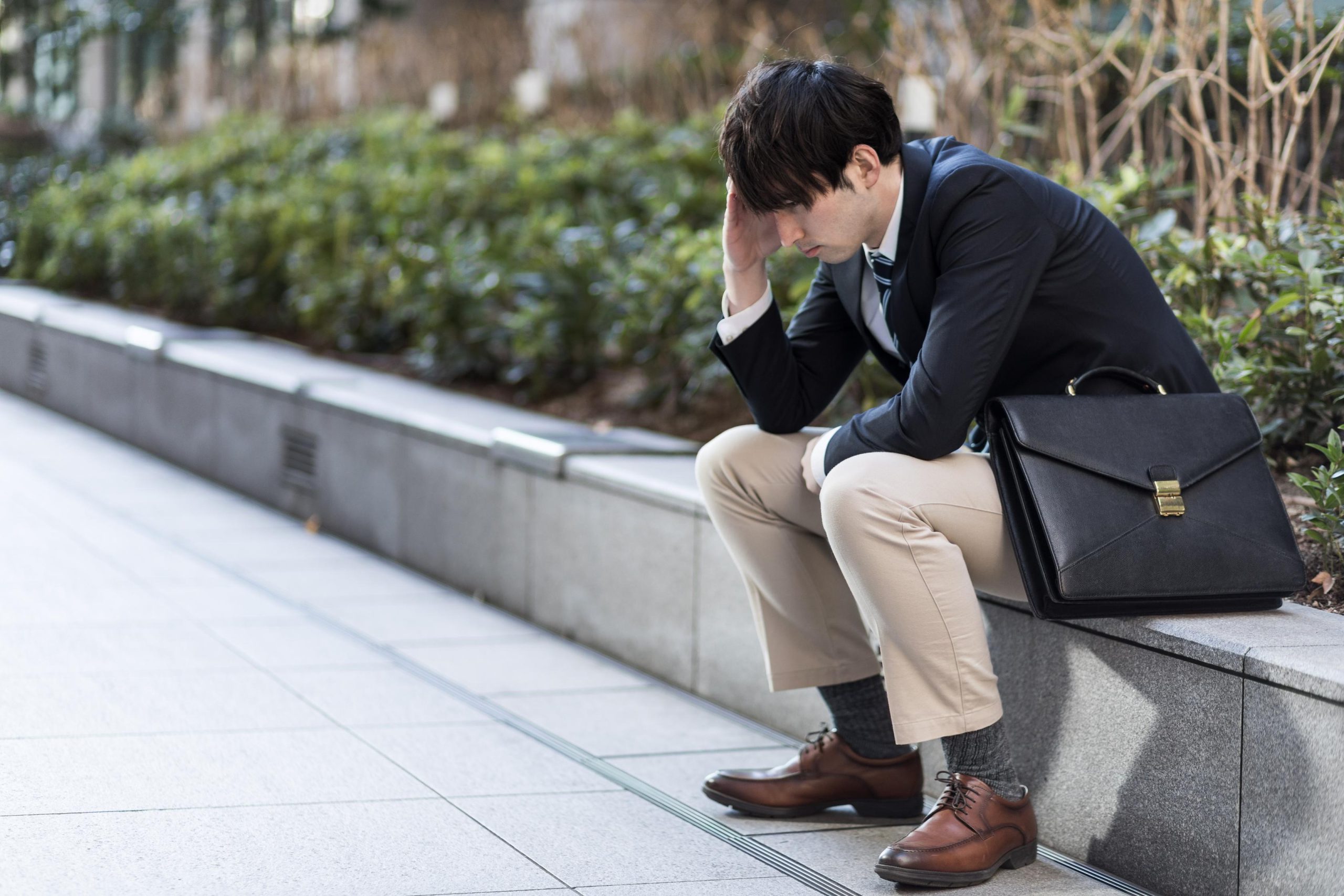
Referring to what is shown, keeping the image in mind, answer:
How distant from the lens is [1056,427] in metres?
2.74

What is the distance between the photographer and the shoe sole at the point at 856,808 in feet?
10.6

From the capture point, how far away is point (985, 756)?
2818 mm

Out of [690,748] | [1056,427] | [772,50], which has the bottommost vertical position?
[690,748]

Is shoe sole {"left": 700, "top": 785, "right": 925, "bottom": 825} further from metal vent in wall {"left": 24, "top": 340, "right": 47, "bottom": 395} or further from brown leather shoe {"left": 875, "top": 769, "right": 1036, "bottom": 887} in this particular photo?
metal vent in wall {"left": 24, "top": 340, "right": 47, "bottom": 395}

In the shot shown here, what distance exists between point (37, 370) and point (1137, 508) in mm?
8338

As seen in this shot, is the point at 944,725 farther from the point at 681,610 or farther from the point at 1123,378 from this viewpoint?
the point at 681,610

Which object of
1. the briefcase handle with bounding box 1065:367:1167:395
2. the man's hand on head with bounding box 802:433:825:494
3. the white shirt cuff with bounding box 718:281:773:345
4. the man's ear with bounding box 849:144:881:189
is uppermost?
the man's ear with bounding box 849:144:881:189

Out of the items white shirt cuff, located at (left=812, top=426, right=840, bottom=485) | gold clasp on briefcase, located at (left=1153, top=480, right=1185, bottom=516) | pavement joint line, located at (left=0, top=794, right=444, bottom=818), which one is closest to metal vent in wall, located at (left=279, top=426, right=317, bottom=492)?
pavement joint line, located at (left=0, top=794, right=444, bottom=818)

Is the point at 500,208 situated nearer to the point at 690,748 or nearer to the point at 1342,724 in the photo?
the point at 690,748

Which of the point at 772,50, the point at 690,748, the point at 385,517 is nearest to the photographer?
the point at 772,50

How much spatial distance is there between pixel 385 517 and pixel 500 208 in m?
2.60

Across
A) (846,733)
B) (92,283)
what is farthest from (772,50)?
(92,283)

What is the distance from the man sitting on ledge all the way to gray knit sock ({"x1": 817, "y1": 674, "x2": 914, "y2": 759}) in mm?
52

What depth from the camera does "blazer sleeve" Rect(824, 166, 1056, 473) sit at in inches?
108
